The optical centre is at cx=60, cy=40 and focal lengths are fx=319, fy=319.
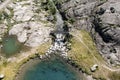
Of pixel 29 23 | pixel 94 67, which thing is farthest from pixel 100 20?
pixel 29 23

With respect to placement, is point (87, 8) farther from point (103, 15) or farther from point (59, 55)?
point (59, 55)

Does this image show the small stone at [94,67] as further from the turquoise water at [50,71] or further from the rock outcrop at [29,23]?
the rock outcrop at [29,23]

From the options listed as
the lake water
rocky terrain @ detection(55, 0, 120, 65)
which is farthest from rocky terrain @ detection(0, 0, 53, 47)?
the lake water

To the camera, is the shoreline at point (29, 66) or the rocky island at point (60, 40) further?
the rocky island at point (60, 40)

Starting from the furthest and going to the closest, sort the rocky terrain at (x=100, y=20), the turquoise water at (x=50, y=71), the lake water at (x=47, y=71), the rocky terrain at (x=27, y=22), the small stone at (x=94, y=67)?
1. the rocky terrain at (x=27, y=22)
2. the rocky terrain at (x=100, y=20)
3. the small stone at (x=94, y=67)
4. the turquoise water at (x=50, y=71)
5. the lake water at (x=47, y=71)

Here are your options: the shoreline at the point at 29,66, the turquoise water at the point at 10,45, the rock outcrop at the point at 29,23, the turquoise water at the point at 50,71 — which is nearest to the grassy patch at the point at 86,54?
the shoreline at the point at 29,66

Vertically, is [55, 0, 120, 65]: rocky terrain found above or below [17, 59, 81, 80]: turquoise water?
above

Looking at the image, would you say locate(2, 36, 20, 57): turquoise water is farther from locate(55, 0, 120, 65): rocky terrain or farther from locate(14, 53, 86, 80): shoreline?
locate(55, 0, 120, 65): rocky terrain
